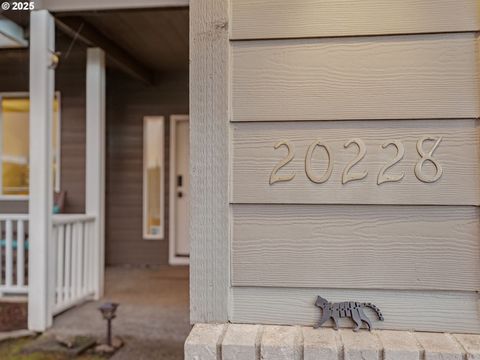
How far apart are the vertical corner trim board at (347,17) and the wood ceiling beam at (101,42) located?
2265mm

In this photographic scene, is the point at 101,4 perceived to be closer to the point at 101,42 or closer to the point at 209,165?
the point at 101,42

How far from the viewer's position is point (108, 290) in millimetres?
3906

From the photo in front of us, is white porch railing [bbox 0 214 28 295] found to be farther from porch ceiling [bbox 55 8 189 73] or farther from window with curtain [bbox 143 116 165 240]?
window with curtain [bbox 143 116 165 240]

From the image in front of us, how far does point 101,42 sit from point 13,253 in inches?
72.8

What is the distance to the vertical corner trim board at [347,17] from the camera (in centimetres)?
102

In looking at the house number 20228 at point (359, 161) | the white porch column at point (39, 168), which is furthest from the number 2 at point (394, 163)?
the white porch column at point (39, 168)

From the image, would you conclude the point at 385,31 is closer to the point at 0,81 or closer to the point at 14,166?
the point at 0,81

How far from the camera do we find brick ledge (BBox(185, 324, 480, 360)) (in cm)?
92

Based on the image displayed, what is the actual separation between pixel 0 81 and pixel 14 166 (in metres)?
1.14

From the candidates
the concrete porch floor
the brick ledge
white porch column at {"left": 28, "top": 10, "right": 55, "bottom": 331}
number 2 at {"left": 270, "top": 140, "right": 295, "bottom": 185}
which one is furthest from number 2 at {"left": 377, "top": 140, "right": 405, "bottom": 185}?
white porch column at {"left": 28, "top": 10, "right": 55, "bottom": 331}

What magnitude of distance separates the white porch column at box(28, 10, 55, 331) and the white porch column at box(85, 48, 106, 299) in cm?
85

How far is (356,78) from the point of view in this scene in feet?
3.41

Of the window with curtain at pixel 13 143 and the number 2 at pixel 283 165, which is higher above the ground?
the window with curtain at pixel 13 143

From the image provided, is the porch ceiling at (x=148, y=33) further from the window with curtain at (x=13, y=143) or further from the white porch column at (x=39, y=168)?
the window with curtain at (x=13, y=143)
